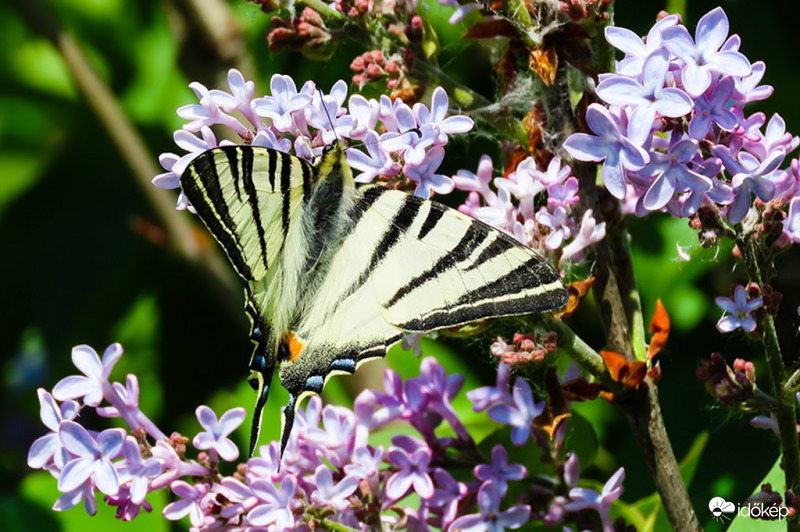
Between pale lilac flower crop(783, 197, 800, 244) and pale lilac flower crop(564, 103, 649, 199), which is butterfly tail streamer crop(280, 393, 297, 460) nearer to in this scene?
pale lilac flower crop(564, 103, 649, 199)

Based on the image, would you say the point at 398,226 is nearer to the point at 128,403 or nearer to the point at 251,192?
the point at 251,192

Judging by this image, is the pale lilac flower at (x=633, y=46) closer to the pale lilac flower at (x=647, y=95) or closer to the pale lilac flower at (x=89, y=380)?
the pale lilac flower at (x=647, y=95)

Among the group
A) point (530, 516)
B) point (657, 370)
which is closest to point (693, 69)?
point (657, 370)

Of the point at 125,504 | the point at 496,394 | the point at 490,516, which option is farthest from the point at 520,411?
the point at 125,504

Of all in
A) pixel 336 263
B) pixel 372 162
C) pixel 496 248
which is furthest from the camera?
pixel 336 263

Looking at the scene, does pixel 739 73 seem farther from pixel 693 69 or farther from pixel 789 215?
pixel 789 215
